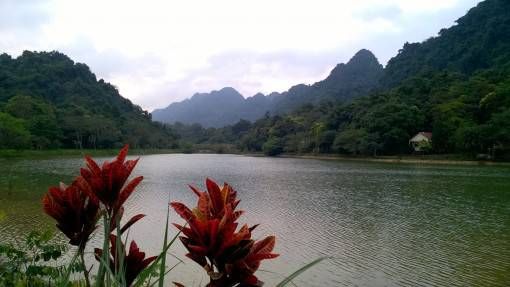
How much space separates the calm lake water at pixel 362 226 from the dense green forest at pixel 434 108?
1842cm

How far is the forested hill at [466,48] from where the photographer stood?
59.4 metres

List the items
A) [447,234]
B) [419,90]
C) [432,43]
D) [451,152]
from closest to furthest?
[447,234]
[451,152]
[419,90]
[432,43]

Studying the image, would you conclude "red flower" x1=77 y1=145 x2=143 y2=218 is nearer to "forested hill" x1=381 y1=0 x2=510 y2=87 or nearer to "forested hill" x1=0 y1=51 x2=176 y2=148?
"forested hill" x1=0 y1=51 x2=176 y2=148

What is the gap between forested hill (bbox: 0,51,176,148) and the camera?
4572cm

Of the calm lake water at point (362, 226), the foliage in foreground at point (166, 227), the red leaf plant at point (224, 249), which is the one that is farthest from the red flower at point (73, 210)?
the calm lake water at point (362, 226)

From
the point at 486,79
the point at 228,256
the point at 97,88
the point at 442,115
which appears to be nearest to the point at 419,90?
the point at 486,79

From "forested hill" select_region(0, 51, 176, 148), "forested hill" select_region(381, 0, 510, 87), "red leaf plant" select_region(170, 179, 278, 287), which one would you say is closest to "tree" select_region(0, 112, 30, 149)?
"forested hill" select_region(0, 51, 176, 148)

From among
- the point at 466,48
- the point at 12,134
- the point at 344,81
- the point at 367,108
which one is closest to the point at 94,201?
the point at 12,134

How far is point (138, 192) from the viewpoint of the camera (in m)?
19.4

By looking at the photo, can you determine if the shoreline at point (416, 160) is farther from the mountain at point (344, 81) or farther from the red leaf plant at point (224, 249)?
the mountain at point (344, 81)

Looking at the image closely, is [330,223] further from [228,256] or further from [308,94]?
[308,94]

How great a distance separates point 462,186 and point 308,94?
362ft

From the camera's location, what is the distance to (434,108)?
149 ft

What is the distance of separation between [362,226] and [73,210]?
1200cm
